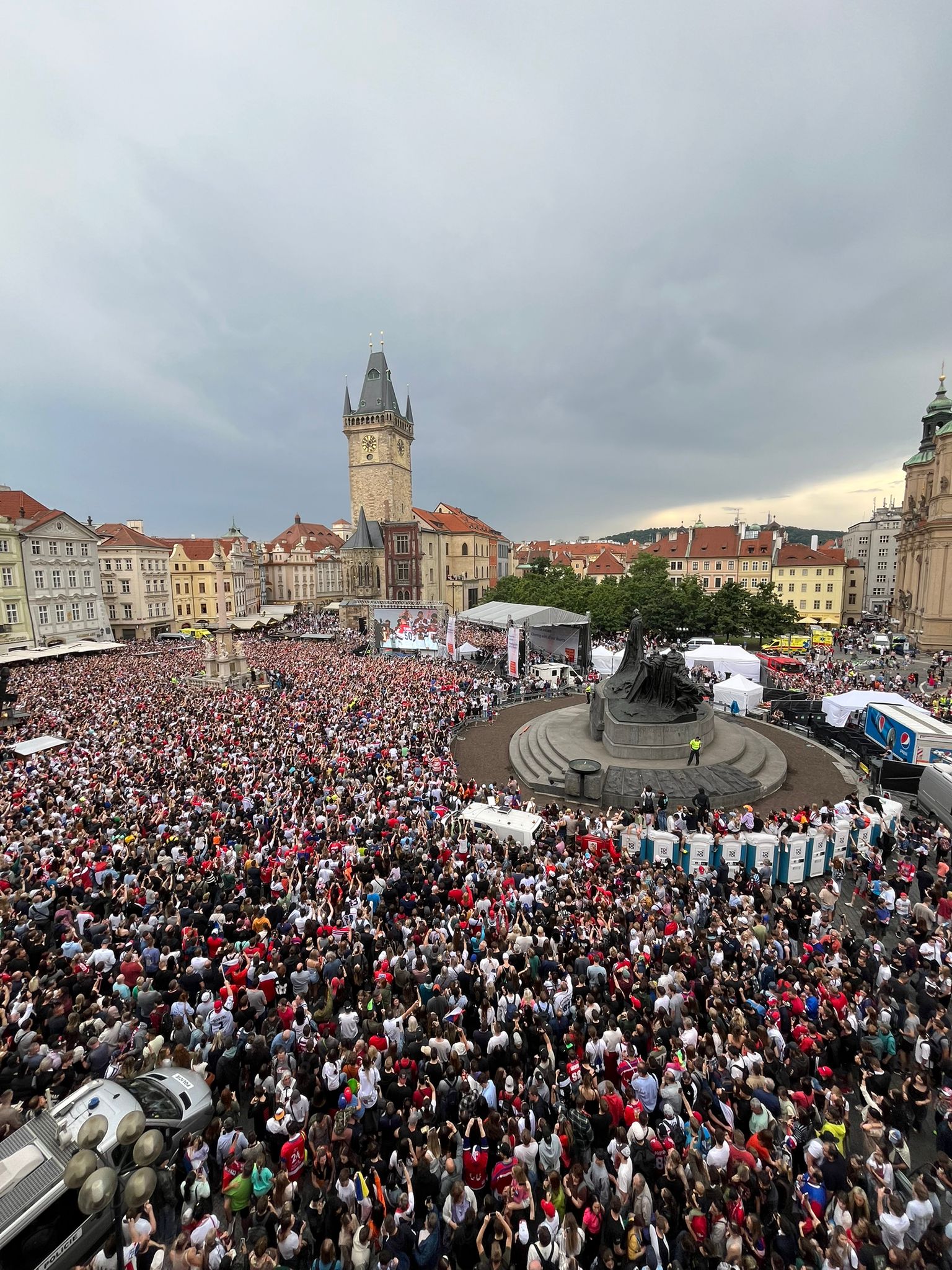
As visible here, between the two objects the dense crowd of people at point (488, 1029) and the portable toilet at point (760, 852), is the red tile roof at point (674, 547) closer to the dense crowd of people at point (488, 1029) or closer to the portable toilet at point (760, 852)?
the dense crowd of people at point (488, 1029)

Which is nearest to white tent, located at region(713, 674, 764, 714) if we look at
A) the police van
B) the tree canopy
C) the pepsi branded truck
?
the pepsi branded truck

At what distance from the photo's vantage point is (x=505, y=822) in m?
13.1

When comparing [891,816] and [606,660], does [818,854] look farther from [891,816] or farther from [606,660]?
[606,660]

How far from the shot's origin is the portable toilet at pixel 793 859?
1227cm

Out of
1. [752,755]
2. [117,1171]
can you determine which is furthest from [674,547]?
[117,1171]

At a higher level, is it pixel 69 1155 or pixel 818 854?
pixel 69 1155

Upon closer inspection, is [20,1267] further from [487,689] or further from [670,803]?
[487,689]

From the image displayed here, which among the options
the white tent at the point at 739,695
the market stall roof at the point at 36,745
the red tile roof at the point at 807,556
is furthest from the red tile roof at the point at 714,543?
the market stall roof at the point at 36,745

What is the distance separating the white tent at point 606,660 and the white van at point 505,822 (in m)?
22.5

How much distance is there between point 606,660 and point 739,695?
9241mm

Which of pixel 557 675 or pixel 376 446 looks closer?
pixel 557 675

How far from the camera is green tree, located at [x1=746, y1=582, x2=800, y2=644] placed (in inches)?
1956

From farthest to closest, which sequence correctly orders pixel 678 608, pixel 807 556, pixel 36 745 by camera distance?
pixel 807 556 → pixel 678 608 → pixel 36 745

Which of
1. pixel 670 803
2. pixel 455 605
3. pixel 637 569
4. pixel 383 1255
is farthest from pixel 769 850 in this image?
pixel 455 605
